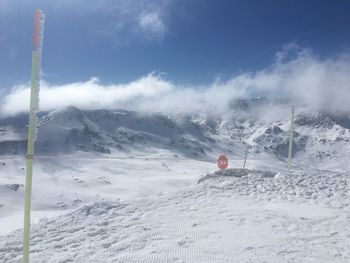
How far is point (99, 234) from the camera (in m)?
8.75

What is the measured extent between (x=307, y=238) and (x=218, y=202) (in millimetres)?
3523

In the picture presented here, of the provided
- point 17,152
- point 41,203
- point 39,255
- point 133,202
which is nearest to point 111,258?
point 39,255

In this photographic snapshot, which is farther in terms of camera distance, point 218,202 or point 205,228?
point 218,202

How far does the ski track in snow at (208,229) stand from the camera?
7.13 m

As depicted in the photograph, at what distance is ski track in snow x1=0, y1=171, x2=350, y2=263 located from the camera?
713 centimetres

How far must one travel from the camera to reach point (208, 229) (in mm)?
8500

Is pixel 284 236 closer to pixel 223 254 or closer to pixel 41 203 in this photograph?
pixel 223 254

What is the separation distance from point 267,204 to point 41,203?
194 feet

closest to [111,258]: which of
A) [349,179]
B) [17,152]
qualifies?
[349,179]

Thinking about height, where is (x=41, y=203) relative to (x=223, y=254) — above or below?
below

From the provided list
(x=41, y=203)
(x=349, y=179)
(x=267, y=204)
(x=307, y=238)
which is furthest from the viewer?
(x=41, y=203)

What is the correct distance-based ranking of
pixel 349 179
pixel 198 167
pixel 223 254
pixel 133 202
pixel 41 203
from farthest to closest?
pixel 198 167, pixel 41 203, pixel 349 179, pixel 133 202, pixel 223 254

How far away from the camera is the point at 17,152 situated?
160125mm

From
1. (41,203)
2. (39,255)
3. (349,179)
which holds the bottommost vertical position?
(41,203)
